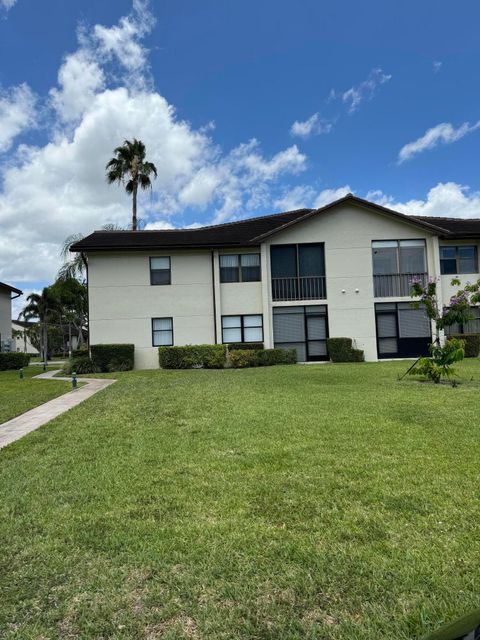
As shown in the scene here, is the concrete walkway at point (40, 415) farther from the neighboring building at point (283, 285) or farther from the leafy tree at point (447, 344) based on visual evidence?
the leafy tree at point (447, 344)

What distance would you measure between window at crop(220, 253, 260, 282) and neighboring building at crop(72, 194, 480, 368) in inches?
1.9

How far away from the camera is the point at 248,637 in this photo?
2312mm

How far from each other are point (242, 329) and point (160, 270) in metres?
4.88

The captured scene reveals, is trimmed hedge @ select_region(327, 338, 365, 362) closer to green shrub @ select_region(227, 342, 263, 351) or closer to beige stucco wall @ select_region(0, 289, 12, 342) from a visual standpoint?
green shrub @ select_region(227, 342, 263, 351)

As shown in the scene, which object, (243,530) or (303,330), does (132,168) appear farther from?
(243,530)

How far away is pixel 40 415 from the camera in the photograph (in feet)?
30.5

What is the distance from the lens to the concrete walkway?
24.7 feet

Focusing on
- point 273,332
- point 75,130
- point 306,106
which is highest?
point 306,106

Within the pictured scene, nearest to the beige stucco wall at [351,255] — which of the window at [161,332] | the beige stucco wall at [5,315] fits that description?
the window at [161,332]

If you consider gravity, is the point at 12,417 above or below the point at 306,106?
below

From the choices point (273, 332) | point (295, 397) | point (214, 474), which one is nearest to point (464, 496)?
point (214, 474)

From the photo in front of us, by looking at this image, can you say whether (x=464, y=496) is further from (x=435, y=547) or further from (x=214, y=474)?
(x=214, y=474)

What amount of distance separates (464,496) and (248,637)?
8.52ft

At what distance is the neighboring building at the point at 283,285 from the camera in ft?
70.7
